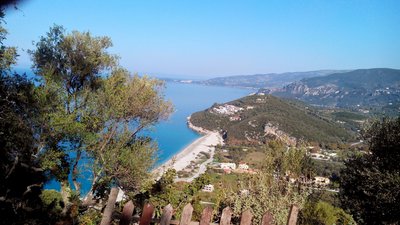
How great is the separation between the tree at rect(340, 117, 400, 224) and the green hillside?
5912 cm

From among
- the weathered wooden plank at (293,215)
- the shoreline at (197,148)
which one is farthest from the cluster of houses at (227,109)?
the weathered wooden plank at (293,215)

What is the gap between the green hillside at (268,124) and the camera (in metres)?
85.8

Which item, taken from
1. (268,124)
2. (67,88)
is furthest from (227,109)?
(67,88)

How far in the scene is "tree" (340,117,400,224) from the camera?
385 inches

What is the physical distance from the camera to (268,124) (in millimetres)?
91688

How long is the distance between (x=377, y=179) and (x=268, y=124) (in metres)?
82.5

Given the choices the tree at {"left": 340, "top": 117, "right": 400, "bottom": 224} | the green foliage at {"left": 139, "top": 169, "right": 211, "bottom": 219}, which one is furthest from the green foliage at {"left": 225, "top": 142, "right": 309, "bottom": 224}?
the tree at {"left": 340, "top": 117, "right": 400, "bottom": 224}

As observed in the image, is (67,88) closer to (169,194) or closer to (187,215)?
(169,194)

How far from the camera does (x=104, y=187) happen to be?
11609 mm

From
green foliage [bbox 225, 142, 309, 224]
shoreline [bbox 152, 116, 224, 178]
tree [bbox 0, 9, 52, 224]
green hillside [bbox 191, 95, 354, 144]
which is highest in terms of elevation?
tree [bbox 0, 9, 52, 224]

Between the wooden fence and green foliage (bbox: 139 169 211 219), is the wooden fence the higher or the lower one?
the higher one

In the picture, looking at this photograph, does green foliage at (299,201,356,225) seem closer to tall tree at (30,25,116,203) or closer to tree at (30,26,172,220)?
tree at (30,26,172,220)

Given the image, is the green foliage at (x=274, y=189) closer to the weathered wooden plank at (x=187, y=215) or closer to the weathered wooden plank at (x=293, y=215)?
the weathered wooden plank at (x=293, y=215)

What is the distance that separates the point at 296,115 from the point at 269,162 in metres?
95.3
